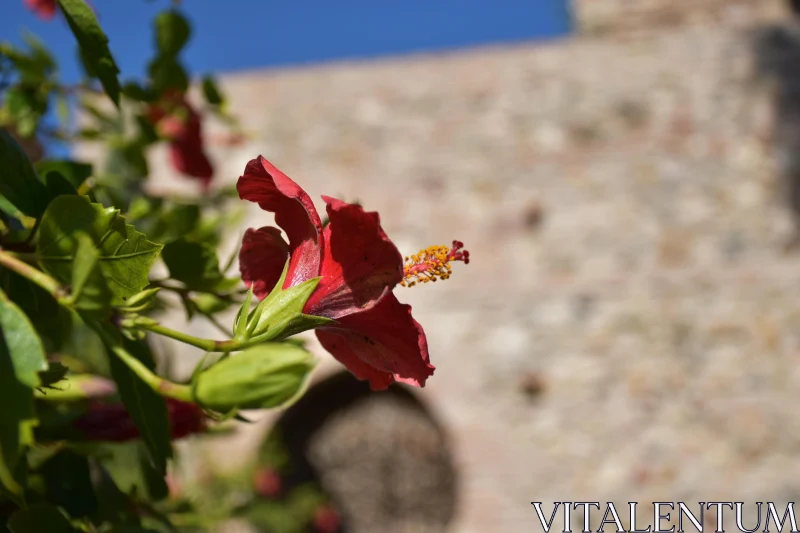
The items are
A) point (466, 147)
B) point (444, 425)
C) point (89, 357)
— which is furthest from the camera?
point (466, 147)

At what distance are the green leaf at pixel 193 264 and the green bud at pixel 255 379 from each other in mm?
158

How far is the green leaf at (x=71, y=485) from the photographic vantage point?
0.51 meters

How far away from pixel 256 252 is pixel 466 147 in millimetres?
2854

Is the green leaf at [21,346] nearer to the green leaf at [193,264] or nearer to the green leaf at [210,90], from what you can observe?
the green leaf at [193,264]

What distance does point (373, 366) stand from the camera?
0.44 meters

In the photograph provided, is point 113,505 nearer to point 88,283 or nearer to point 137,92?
point 88,283

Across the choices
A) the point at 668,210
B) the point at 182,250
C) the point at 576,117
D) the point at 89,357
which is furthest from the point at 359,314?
the point at 576,117

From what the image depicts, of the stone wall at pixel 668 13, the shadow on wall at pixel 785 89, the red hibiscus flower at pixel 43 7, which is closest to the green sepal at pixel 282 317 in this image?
the red hibiscus flower at pixel 43 7

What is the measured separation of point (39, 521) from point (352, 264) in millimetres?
224

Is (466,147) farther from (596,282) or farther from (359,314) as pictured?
(359,314)

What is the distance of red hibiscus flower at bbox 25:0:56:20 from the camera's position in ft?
3.16

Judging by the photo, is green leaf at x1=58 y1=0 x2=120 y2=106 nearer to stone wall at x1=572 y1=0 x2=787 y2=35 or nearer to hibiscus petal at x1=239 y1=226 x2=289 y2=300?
hibiscus petal at x1=239 y1=226 x2=289 y2=300

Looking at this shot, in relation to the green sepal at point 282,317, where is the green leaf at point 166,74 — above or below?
above

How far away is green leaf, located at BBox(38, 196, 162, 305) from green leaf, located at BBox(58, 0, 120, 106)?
149 mm
